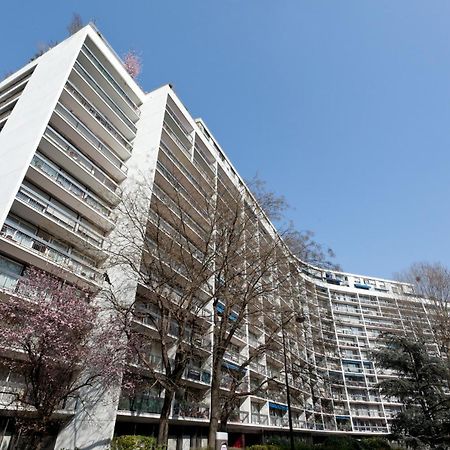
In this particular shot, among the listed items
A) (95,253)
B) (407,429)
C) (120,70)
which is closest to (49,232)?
(95,253)

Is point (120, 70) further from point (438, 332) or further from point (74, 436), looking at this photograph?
point (438, 332)

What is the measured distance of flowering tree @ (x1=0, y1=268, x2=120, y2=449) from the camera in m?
14.5

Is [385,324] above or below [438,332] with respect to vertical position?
above

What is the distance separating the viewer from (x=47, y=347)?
1473 centimetres

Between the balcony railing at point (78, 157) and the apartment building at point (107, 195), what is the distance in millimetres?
94

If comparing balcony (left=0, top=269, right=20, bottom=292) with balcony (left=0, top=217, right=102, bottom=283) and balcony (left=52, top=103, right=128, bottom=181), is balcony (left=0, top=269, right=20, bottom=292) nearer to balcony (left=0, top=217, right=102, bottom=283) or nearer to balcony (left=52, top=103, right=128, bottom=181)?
balcony (left=0, top=217, right=102, bottom=283)

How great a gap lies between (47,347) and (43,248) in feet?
22.8

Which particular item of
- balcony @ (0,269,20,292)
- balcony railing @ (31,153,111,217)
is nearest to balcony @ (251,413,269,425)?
balcony railing @ (31,153,111,217)

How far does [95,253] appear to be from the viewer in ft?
74.2

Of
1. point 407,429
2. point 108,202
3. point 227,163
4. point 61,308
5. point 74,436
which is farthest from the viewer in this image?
point 227,163

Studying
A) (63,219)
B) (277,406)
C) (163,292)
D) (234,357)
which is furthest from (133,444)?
(277,406)

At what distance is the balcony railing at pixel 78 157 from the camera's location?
21.5 meters

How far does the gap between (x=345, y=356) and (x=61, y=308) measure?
5620 centimetres

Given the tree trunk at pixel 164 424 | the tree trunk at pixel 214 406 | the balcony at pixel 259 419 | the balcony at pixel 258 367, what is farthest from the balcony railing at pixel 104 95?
the balcony at pixel 259 419
